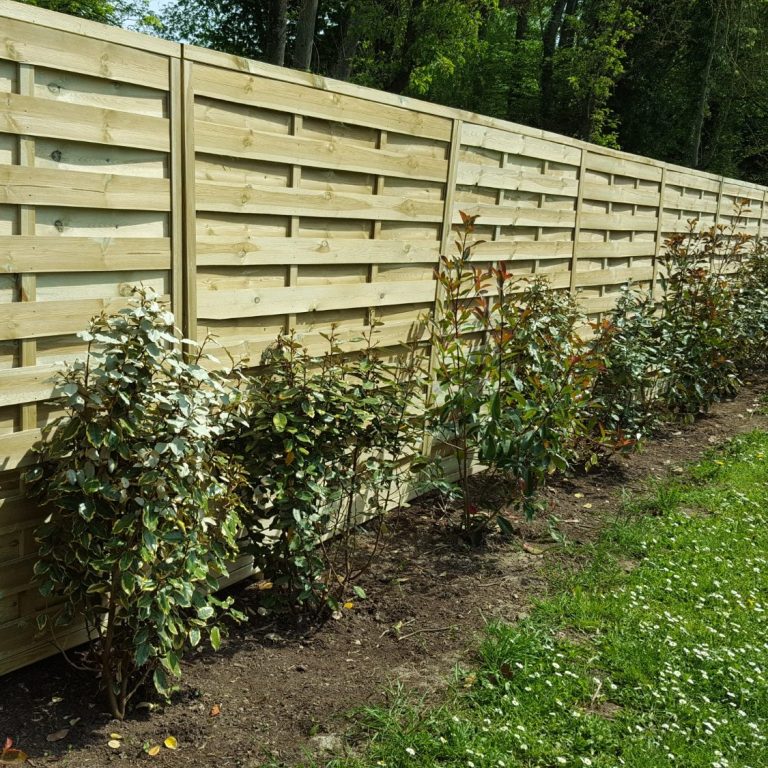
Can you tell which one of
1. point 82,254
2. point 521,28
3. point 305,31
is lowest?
point 82,254

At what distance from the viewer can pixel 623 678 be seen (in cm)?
318

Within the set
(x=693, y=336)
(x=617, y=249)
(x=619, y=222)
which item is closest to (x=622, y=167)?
(x=619, y=222)

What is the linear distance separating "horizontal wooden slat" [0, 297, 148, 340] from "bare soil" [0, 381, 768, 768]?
4.24 feet

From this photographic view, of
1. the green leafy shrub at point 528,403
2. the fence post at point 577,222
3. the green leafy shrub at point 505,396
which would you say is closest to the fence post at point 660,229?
the fence post at point 577,222

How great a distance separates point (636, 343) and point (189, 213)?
424cm

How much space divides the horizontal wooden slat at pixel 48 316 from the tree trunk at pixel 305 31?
815cm

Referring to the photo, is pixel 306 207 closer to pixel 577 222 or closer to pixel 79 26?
pixel 79 26

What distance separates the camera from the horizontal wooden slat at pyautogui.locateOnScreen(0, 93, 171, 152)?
7.85 feet

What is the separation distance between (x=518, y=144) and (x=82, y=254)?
11.2 ft

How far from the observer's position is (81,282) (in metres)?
2.71

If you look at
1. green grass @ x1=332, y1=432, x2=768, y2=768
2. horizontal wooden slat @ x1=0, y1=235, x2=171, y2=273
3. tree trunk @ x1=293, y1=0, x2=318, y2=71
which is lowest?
green grass @ x1=332, y1=432, x2=768, y2=768

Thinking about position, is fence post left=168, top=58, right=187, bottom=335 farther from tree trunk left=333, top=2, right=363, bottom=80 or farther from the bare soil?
tree trunk left=333, top=2, right=363, bottom=80

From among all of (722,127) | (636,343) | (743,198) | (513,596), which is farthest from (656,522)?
(722,127)

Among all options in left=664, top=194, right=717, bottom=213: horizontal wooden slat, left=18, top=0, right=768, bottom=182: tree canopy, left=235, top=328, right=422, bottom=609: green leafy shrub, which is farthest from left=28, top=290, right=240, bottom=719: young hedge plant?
left=18, top=0, right=768, bottom=182: tree canopy
